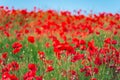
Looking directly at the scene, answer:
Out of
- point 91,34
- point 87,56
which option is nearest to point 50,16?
point 91,34

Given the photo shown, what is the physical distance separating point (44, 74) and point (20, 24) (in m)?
6.51

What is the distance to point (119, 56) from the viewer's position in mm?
5598

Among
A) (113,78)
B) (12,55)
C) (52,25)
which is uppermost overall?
(52,25)

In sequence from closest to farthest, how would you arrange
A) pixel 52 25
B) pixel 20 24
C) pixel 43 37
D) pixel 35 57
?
pixel 35 57, pixel 43 37, pixel 52 25, pixel 20 24

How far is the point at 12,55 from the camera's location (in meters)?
7.69

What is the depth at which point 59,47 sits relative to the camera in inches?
195

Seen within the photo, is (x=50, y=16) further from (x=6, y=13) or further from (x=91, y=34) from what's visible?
(x=91, y=34)

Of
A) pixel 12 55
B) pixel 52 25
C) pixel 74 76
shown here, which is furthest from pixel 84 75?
pixel 52 25

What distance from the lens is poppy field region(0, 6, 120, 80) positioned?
206 inches

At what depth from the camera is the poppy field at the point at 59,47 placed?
522 cm

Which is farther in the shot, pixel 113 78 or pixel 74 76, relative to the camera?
pixel 113 78

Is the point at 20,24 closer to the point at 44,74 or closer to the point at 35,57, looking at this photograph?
the point at 35,57

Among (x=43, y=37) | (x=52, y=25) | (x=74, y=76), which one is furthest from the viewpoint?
(x=52, y=25)

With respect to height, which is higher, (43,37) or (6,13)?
(6,13)
